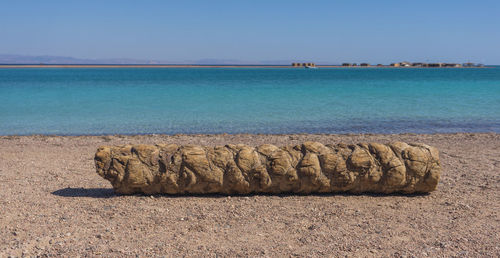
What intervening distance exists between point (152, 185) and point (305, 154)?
8.24 ft

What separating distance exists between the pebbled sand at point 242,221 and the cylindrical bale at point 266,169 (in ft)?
0.63

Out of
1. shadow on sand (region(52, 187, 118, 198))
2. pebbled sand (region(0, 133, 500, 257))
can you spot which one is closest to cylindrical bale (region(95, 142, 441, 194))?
pebbled sand (region(0, 133, 500, 257))

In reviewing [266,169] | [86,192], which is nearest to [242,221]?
[266,169]

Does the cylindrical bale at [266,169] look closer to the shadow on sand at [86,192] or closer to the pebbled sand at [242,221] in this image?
the pebbled sand at [242,221]

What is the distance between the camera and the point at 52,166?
977 centimetres

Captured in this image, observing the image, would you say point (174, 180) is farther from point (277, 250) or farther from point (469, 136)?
point (469, 136)

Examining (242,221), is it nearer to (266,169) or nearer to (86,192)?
(266,169)

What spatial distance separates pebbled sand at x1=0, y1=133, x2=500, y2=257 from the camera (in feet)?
17.5

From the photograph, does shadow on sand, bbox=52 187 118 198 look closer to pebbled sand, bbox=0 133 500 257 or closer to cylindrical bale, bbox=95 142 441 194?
pebbled sand, bbox=0 133 500 257

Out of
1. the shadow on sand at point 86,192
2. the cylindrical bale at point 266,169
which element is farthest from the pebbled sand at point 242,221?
the cylindrical bale at point 266,169

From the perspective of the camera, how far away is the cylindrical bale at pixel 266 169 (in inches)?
284

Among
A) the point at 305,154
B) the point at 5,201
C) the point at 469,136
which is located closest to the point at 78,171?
the point at 5,201

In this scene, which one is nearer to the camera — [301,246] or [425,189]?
[301,246]

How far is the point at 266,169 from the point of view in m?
7.27
